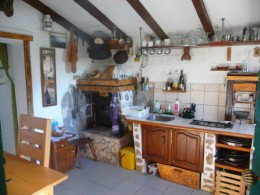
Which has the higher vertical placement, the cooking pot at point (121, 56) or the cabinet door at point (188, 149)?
the cooking pot at point (121, 56)

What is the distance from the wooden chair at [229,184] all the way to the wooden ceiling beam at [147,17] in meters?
1.84

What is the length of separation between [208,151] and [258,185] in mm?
1806

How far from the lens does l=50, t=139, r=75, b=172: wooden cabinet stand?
2680mm

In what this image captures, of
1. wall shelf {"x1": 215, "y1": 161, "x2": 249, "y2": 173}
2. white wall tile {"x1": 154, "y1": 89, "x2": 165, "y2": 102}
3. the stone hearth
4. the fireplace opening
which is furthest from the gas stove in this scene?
the fireplace opening

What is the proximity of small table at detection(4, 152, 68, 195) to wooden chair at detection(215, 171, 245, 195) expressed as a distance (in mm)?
1728

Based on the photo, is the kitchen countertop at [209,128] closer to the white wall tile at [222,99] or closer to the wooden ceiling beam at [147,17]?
the white wall tile at [222,99]

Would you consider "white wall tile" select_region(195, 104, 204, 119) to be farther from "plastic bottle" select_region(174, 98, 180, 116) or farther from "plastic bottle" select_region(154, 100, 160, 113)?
"plastic bottle" select_region(154, 100, 160, 113)

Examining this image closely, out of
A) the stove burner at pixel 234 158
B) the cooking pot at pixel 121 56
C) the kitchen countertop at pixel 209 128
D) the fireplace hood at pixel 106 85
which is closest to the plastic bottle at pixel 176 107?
the kitchen countertop at pixel 209 128

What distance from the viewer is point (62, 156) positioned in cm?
277

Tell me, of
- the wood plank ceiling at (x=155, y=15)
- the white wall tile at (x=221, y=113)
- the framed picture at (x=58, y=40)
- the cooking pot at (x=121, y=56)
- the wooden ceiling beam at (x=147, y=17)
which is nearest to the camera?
the wood plank ceiling at (x=155, y=15)

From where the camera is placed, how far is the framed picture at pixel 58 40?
293 centimetres

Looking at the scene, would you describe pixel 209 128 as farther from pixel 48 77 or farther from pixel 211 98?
pixel 48 77

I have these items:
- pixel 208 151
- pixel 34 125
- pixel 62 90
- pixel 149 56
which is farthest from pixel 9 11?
pixel 208 151

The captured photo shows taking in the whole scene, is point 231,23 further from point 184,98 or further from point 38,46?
point 38,46
